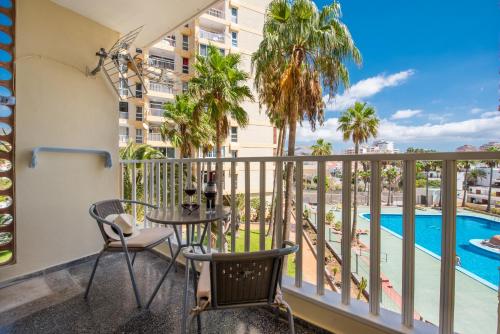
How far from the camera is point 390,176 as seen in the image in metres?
1.38

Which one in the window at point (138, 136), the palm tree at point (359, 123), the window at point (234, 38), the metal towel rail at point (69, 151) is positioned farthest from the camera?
the window at point (234, 38)

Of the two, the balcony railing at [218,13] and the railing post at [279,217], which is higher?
the balcony railing at [218,13]

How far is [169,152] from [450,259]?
18.4m

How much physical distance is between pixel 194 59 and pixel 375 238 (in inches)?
723

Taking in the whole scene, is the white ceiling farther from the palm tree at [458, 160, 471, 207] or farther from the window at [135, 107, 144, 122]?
the window at [135, 107, 144, 122]

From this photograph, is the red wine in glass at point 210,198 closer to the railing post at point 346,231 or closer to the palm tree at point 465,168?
the railing post at point 346,231

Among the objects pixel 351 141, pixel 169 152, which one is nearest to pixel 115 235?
pixel 351 141

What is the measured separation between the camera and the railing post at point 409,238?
127 centimetres

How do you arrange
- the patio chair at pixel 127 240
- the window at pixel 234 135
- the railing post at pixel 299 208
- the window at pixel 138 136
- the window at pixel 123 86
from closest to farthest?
the railing post at pixel 299 208, the patio chair at pixel 127 240, the window at pixel 123 86, the window at pixel 138 136, the window at pixel 234 135

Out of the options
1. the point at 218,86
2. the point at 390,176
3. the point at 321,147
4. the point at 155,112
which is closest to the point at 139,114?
the point at 155,112

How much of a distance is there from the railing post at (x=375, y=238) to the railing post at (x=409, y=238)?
128mm

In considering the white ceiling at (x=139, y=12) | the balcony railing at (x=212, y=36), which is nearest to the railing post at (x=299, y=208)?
the white ceiling at (x=139, y=12)

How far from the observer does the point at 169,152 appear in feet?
59.9

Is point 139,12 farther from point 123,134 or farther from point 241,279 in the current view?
point 123,134
